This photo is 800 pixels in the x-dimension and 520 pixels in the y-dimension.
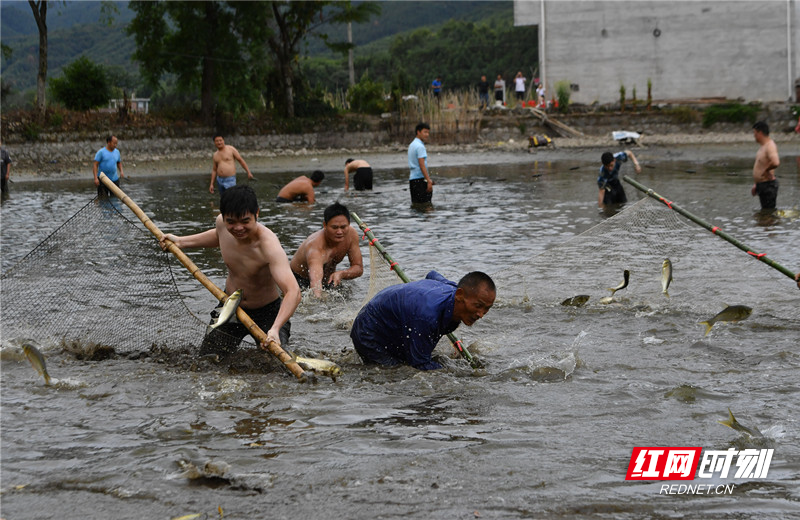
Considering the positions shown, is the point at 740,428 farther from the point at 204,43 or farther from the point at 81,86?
the point at 81,86

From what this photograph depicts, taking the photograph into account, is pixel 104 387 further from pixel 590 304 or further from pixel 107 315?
pixel 590 304

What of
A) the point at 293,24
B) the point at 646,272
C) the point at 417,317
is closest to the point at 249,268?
the point at 417,317

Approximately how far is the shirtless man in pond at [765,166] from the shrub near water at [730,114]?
21918 mm

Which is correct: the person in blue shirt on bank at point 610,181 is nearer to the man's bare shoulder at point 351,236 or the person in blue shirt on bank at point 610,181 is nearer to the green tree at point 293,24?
the man's bare shoulder at point 351,236

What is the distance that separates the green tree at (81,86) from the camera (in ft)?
113

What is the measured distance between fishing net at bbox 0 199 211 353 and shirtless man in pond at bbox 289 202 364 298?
4.54 ft

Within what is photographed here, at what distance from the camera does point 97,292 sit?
816 centimetres

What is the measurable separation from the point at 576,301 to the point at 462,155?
24.4 metres

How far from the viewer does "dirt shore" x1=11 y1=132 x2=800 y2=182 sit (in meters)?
28.4

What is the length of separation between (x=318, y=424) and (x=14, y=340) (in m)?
3.24

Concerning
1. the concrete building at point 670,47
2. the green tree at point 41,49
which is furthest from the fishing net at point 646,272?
the concrete building at point 670,47

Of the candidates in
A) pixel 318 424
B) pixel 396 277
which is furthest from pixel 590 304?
pixel 318 424

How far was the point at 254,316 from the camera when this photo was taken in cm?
634

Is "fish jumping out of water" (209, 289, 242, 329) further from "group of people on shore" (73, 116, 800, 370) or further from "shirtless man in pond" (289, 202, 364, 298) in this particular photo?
"shirtless man in pond" (289, 202, 364, 298)
